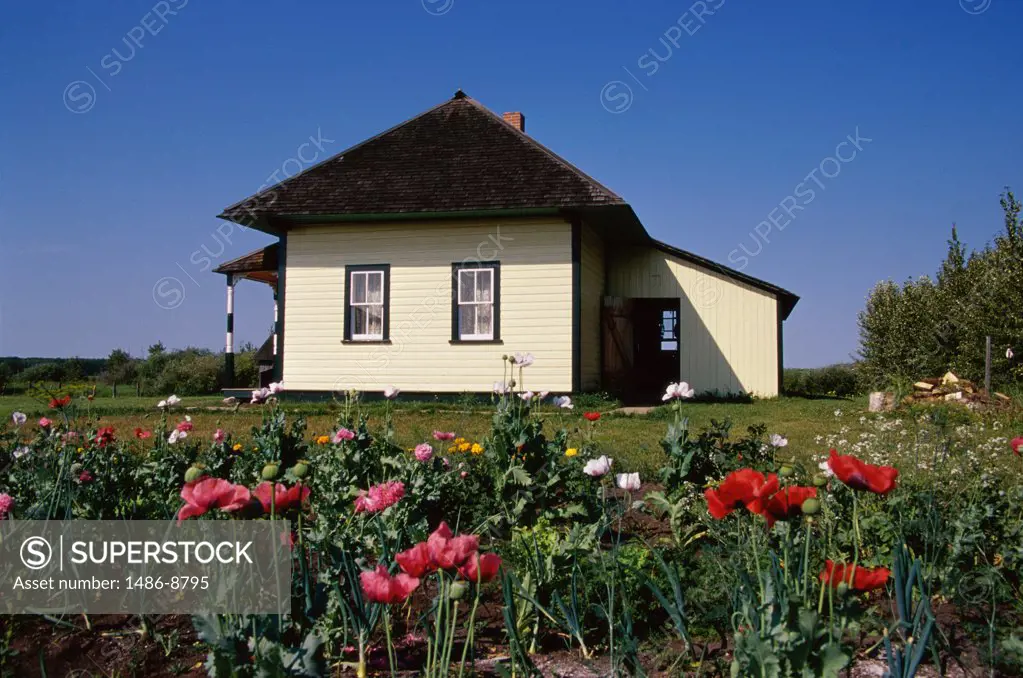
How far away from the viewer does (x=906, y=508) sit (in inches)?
126

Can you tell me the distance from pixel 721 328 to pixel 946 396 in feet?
14.5

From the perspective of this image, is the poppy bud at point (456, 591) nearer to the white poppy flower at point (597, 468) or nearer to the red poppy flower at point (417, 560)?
the red poppy flower at point (417, 560)

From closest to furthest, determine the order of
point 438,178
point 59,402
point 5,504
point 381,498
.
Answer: point 381,498 < point 5,504 < point 59,402 < point 438,178

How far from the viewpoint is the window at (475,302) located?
14.2m

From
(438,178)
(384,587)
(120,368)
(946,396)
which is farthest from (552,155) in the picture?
(120,368)

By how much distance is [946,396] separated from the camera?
1334 cm

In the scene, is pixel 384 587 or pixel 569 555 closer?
pixel 384 587

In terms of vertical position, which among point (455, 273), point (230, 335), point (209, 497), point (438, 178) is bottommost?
point (209, 497)

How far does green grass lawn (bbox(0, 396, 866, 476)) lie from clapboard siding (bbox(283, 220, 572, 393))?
1.18m

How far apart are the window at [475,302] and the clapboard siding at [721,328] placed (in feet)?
13.9

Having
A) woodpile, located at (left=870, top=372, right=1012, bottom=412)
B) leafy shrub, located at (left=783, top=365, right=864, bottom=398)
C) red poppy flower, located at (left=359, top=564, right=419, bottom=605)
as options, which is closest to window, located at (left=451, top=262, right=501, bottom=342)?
woodpile, located at (left=870, top=372, right=1012, bottom=412)

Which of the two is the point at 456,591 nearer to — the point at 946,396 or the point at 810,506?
the point at 810,506

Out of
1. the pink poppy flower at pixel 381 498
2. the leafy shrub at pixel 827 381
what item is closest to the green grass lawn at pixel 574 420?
the pink poppy flower at pixel 381 498

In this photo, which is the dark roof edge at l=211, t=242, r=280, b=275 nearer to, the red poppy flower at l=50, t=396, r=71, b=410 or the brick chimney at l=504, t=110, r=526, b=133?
the brick chimney at l=504, t=110, r=526, b=133
